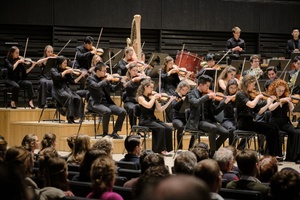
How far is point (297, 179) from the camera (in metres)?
3.22

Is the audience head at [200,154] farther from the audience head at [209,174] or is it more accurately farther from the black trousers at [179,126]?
the black trousers at [179,126]

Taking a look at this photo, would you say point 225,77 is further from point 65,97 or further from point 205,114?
point 65,97

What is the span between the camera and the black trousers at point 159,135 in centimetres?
853

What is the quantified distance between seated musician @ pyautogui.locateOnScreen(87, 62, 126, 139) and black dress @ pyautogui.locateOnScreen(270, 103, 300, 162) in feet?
7.66

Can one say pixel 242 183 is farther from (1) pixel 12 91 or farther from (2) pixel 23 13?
(2) pixel 23 13

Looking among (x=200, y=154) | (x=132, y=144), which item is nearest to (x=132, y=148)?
(x=132, y=144)

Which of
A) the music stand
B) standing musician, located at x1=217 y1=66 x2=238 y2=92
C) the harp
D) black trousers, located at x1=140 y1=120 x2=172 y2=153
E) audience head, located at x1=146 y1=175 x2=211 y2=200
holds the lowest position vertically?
black trousers, located at x1=140 y1=120 x2=172 y2=153

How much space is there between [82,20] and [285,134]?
658 centimetres

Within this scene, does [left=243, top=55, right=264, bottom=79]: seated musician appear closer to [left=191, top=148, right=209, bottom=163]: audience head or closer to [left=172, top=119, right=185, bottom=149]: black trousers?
[left=172, top=119, right=185, bottom=149]: black trousers

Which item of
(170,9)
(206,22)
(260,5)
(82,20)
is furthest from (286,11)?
(82,20)

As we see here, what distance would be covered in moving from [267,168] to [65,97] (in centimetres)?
571

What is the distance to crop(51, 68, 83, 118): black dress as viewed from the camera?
9.59 m

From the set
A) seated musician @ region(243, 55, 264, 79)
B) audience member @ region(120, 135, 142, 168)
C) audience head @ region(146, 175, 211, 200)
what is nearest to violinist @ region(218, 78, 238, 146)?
seated musician @ region(243, 55, 264, 79)

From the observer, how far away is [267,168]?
443 cm
